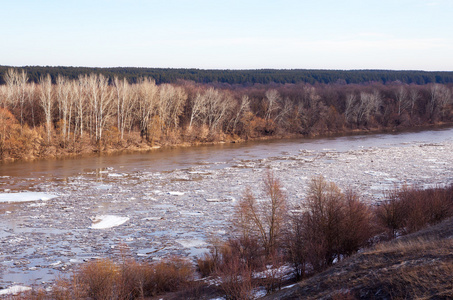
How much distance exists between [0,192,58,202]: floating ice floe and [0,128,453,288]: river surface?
0.16ft

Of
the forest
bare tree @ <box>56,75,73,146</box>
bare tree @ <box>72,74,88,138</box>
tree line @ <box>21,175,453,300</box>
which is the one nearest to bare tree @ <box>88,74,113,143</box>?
the forest

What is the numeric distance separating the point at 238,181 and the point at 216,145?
21522 millimetres

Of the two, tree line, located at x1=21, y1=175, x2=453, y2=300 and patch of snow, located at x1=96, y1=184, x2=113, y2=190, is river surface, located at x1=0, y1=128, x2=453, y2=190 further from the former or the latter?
tree line, located at x1=21, y1=175, x2=453, y2=300

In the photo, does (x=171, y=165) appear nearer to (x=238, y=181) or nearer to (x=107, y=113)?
(x=238, y=181)

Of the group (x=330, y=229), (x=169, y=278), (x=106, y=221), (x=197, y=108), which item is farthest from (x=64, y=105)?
(x=330, y=229)

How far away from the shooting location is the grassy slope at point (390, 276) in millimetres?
7832

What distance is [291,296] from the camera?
9.22m

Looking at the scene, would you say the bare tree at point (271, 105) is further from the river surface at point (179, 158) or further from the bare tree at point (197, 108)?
the bare tree at point (197, 108)

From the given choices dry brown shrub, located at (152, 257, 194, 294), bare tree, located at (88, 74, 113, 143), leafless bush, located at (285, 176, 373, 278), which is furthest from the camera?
bare tree, located at (88, 74, 113, 143)

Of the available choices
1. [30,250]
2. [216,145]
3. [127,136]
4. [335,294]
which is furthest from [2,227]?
[216,145]

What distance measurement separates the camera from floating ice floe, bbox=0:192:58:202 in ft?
68.0

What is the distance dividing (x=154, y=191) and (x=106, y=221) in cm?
602

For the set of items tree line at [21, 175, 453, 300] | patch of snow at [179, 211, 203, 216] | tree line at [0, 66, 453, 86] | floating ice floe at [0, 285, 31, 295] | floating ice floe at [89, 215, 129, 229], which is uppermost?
tree line at [0, 66, 453, 86]

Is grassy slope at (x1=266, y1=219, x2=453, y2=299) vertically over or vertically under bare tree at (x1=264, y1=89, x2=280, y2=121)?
under
